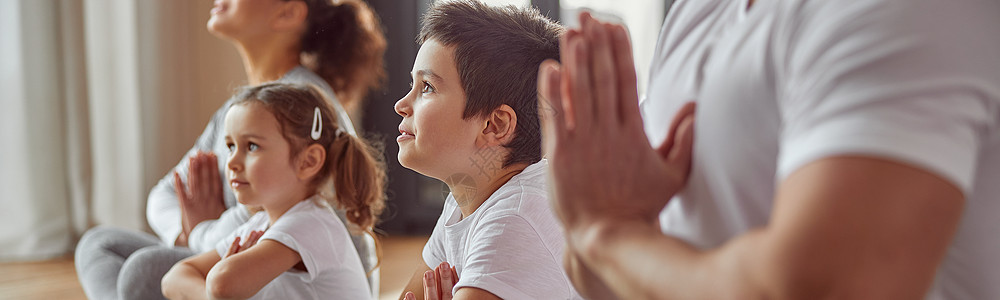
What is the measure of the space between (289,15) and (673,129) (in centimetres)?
128

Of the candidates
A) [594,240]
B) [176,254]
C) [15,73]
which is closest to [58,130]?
[15,73]

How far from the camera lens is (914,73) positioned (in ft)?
1.25

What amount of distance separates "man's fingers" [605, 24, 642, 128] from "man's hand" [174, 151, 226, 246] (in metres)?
1.23

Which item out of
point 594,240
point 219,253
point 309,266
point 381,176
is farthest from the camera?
point 381,176

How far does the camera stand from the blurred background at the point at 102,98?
9.75ft

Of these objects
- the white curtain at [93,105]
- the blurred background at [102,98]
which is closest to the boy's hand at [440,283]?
the blurred background at [102,98]

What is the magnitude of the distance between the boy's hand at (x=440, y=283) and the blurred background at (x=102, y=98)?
75.4 inches

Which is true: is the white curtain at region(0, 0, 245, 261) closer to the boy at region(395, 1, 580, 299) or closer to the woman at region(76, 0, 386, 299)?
the woman at region(76, 0, 386, 299)

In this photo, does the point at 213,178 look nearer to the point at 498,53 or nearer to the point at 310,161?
the point at 310,161

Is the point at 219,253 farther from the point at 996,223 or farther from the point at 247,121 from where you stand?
the point at 996,223

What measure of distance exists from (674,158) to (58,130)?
3.08 metres

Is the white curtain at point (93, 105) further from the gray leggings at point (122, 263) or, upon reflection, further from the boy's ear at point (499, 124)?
the boy's ear at point (499, 124)

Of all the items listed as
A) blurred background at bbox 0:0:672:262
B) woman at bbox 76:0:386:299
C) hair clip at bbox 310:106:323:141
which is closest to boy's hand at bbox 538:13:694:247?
hair clip at bbox 310:106:323:141

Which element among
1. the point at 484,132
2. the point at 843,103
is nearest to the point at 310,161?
the point at 484,132
